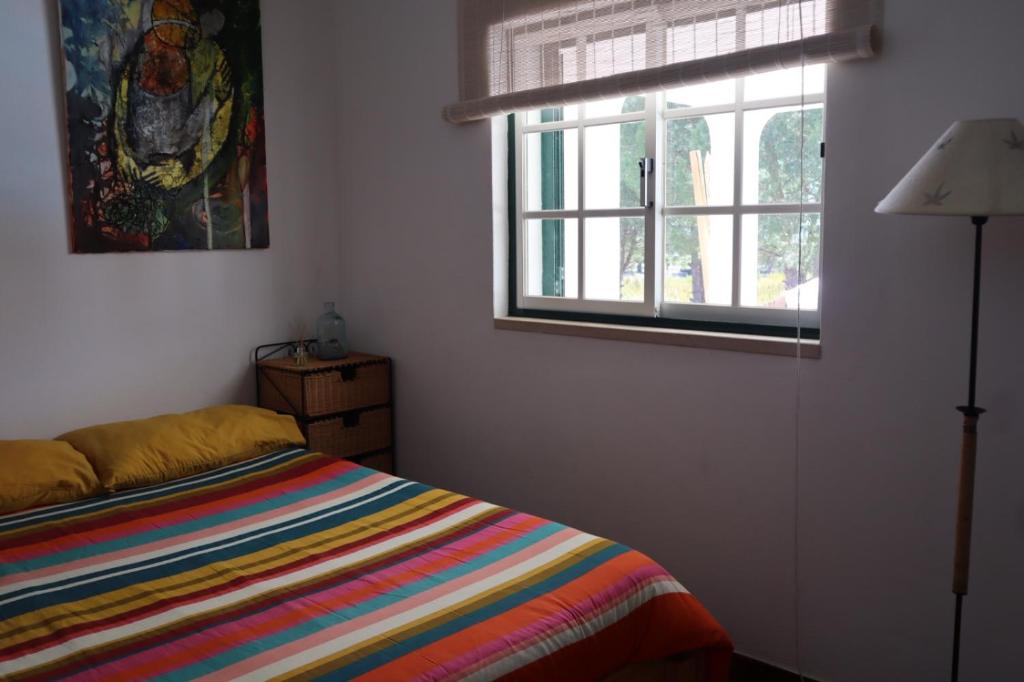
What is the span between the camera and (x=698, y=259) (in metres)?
2.73

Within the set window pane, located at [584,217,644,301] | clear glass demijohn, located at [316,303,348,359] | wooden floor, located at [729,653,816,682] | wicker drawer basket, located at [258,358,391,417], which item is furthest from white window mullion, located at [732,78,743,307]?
clear glass demijohn, located at [316,303,348,359]

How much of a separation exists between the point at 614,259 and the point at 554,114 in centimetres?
58

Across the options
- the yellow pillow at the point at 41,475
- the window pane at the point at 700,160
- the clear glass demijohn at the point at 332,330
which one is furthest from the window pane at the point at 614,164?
the yellow pillow at the point at 41,475

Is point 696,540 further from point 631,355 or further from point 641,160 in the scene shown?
point 641,160

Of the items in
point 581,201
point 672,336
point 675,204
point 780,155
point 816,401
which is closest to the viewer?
point 816,401

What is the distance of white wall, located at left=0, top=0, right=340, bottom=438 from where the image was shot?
9.43 ft

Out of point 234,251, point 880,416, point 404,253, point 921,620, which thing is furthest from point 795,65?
point 234,251

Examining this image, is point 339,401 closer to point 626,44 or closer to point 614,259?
point 614,259

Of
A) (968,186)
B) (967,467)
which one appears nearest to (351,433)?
(967,467)

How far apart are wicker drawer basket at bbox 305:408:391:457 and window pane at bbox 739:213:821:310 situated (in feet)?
5.25

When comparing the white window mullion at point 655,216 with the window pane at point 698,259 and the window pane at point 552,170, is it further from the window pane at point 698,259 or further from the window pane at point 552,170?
the window pane at point 552,170

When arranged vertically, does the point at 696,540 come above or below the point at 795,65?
below

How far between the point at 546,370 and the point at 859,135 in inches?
Result: 50.6

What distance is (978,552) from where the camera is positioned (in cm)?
217
